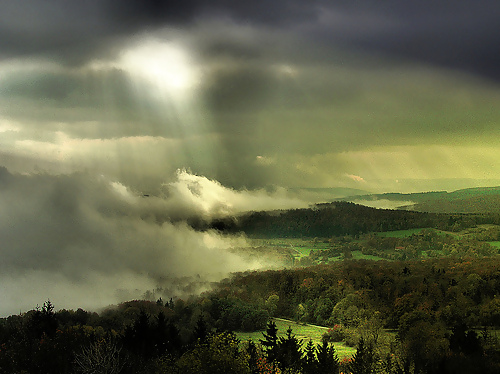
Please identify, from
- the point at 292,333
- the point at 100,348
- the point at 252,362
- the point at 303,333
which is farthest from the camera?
the point at 303,333

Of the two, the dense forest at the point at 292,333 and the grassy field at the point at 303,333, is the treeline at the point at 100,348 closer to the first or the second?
the dense forest at the point at 292,333

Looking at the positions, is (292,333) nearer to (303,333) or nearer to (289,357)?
(303,333)

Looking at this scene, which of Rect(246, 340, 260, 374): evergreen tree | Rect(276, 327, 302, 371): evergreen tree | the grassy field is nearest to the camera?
Rect(246, 340, 260, 374): evergreen tree

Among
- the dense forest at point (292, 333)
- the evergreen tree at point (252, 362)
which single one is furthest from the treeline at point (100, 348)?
the evergreen tree at point (252, 362)

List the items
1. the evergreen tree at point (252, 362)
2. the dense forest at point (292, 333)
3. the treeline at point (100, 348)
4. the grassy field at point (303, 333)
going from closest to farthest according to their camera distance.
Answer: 1. the treeline at point (100, 348)
2. the evergreen tree at point (252, 362)
3. the dense forest at point (292, 333)
4. the grassy field at point (303, 333)

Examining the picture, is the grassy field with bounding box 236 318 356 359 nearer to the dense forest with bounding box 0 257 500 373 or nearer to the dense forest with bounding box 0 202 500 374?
the dense forest with bounding box 0 202 500 374

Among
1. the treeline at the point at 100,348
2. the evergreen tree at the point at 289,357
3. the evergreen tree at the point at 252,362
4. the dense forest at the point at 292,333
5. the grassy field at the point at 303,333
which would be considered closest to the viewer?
the treeline at the point at 100,348

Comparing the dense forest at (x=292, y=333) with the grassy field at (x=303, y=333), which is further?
the grassy field at (x=303, y=333)

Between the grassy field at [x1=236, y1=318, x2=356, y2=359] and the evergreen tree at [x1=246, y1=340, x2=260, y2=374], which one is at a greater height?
the evergreen tree at [x1=246, y1=340, x2=260, y2=374]

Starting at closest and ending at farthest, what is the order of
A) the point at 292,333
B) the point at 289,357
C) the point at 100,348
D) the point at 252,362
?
the point at 100,348 → the point at 252,362 → the point at 289,357 → the point at 292,333

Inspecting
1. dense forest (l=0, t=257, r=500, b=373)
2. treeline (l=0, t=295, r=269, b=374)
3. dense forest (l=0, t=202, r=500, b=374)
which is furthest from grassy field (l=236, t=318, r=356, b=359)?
treeline (l=0, t=295, r=269, b=374)

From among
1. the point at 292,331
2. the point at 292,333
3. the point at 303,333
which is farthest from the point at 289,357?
the point at 303,333

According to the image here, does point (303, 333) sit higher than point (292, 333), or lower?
lower

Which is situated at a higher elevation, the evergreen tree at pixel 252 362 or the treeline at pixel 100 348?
the treeline at pixel 100 348
